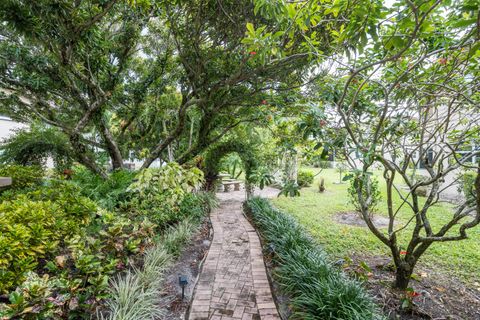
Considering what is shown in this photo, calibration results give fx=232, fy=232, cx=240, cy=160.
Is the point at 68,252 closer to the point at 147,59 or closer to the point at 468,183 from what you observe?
the point at 147,59

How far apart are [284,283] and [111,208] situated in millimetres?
4134

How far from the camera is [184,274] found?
3881mm

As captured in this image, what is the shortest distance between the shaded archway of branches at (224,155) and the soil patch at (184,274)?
2.95 meters

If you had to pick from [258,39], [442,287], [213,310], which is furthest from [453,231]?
[258,39]

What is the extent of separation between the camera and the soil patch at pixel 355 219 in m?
7.06

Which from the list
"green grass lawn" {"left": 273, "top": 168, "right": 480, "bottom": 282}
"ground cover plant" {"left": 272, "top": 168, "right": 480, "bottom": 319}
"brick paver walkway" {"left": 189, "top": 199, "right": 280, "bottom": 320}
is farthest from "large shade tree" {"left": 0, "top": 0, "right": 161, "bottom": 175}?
"green grass lawn" {"left": 273, "top": 168, "right": 480, "bottom": 282}

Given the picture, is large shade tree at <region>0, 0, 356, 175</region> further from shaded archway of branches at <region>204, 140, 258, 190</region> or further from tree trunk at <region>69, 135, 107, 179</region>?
shaded archway of branches at <region>204, 140, 258, 190</region>

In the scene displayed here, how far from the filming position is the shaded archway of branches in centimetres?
813

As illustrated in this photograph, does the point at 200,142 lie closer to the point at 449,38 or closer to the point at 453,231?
the point at 449,38

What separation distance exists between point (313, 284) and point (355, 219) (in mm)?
5396

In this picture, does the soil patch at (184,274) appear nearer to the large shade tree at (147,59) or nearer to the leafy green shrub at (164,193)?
the leafy green shrub at (164,193)

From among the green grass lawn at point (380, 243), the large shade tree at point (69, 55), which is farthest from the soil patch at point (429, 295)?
the large shade tree at point (69, 55)

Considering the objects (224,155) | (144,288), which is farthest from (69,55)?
(224,155)

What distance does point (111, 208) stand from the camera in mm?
5305
